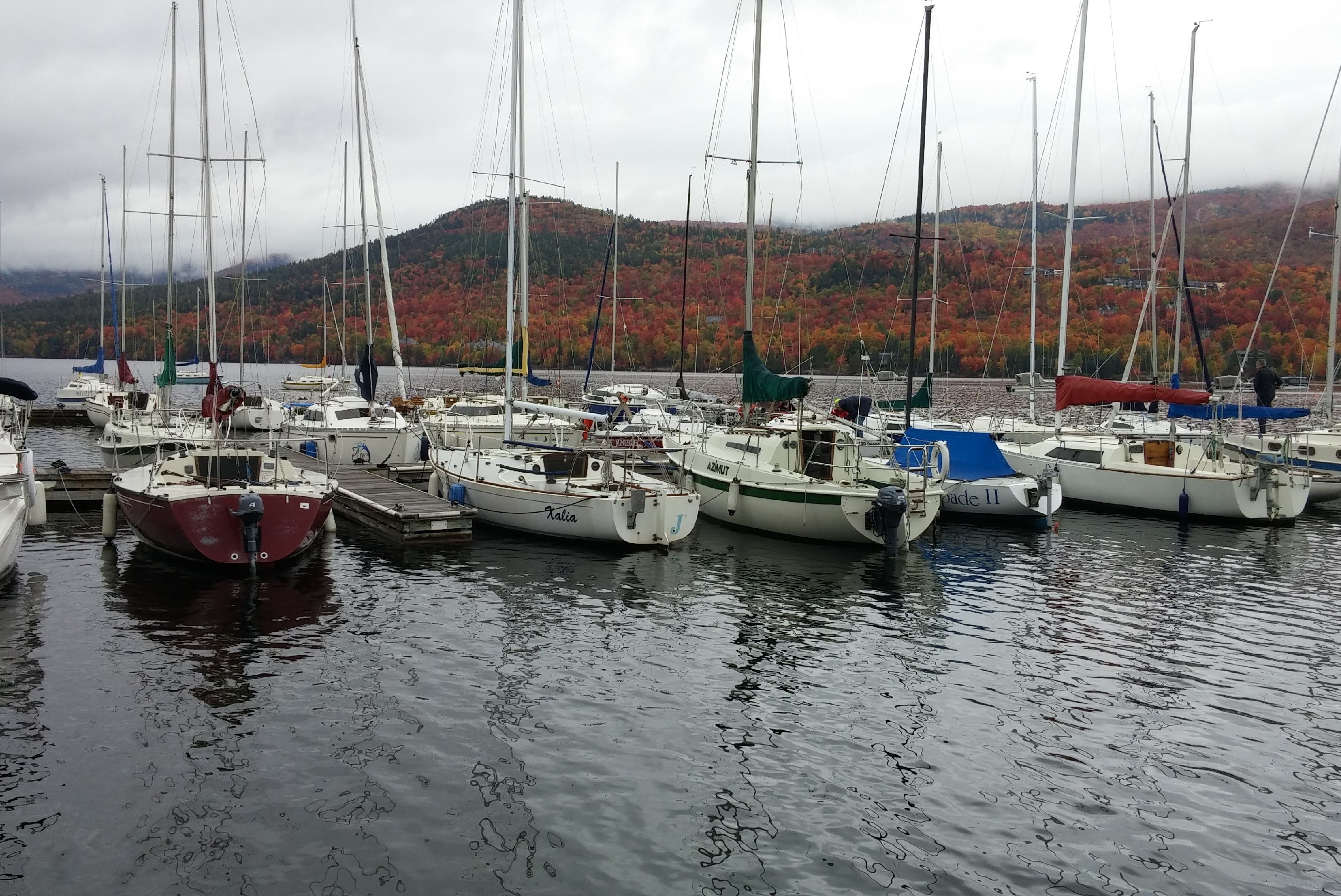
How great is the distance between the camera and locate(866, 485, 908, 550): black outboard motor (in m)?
20.3

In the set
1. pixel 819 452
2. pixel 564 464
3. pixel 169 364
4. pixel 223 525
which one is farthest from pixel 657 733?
pixel 169 364

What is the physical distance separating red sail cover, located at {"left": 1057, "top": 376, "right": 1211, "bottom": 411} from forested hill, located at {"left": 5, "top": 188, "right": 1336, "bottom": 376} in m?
35.2

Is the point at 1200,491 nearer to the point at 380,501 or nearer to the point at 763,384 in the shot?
the point at 763,384

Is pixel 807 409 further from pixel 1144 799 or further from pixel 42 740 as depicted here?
pixel 42 740

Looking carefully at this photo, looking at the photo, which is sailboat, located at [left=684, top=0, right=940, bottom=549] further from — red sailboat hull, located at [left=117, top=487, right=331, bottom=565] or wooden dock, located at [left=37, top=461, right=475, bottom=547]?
red sailboat hull, located at [left=117, top=487, right=331, bottom=565]

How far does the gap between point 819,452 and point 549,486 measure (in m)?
6.57

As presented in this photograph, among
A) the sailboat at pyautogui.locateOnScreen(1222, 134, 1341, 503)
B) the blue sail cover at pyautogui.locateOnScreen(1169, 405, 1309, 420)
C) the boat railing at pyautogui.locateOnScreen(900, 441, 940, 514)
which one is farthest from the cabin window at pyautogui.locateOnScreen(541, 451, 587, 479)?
the blue sail cover at pyautogui.locateOnScreen(1169, 405, 1309, 420)

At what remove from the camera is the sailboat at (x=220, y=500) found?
17.2 m

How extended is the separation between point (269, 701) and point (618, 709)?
404 centimetres

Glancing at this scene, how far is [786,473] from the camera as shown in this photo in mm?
22609

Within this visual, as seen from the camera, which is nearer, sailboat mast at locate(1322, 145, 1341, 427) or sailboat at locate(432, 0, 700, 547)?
sailboat at locate(432, 0, 700, 547)

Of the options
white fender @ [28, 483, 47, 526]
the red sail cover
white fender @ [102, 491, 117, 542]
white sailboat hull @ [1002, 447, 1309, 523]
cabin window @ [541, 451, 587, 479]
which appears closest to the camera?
white fender @ [28, 483, 47, 526]

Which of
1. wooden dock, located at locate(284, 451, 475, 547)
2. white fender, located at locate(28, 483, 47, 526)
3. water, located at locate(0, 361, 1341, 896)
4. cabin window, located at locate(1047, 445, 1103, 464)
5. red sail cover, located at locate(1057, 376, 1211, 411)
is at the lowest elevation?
water, located at locate(0, 361, 1341, 896)

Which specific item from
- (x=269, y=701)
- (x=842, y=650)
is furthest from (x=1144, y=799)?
(x=269, y=701)
